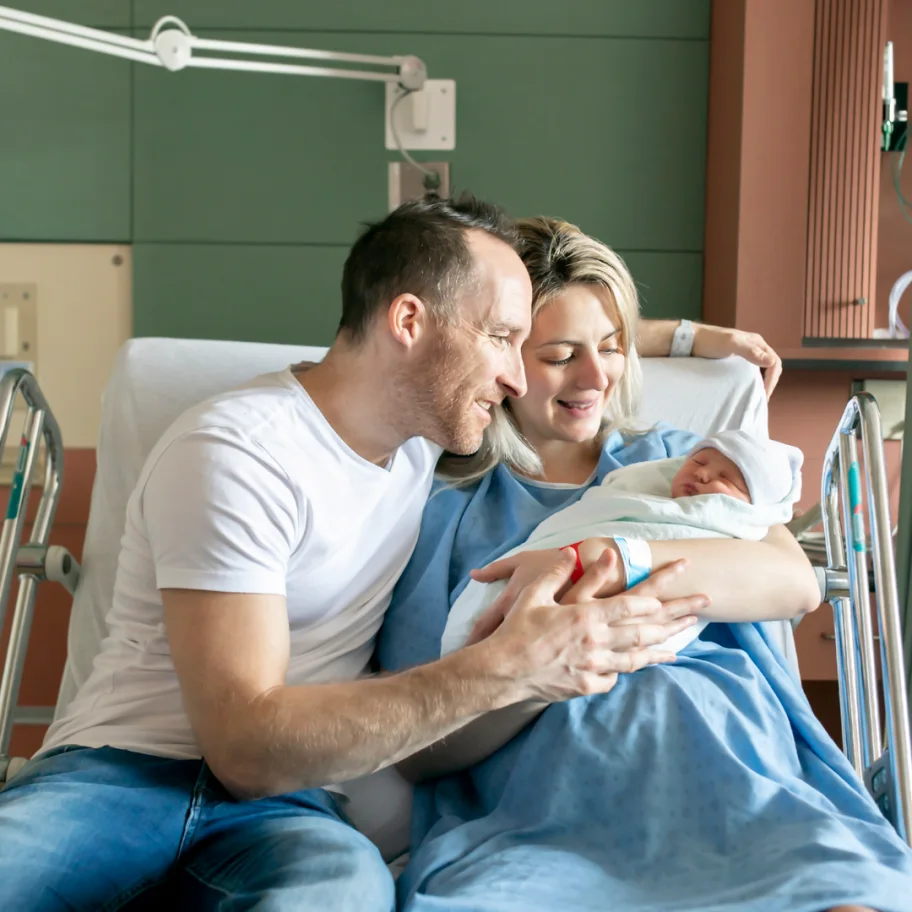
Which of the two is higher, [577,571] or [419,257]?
[419,257]

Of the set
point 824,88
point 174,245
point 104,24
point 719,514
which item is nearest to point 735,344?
point 719,514

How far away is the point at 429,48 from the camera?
103 inches

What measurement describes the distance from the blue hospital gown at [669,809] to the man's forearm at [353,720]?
0.56 ft

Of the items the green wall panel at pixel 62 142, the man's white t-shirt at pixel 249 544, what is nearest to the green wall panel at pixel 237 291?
the green wall panel at pixel 62 142

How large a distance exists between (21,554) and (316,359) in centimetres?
58

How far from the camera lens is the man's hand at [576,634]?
3.81ft

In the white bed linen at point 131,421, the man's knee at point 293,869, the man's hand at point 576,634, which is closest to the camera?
the man's knee at point 293,869

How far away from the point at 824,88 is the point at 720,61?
0.87 ft

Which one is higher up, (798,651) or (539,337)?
(539,337)

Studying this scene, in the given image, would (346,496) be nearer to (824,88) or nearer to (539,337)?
(539,337)

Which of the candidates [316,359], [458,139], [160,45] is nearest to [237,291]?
[458,139]

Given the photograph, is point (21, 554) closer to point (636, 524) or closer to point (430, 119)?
point (636, 524)

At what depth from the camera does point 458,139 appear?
263 cm

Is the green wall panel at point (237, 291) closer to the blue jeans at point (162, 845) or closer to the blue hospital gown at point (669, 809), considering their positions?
the blue hospital gown at point (669, 809)
